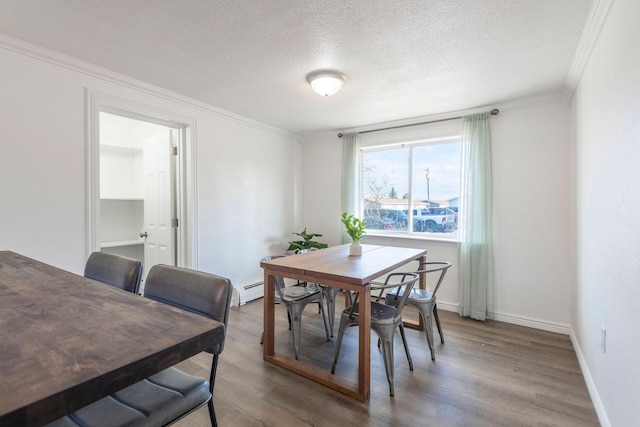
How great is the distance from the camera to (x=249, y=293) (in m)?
3.80

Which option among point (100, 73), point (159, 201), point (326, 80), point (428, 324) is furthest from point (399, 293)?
point (100, 73)

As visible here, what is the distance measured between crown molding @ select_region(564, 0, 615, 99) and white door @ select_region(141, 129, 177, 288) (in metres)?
3.65

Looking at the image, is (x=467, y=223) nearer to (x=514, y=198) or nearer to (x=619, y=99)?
(x=514, y=198)

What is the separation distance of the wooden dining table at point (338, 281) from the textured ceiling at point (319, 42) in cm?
155

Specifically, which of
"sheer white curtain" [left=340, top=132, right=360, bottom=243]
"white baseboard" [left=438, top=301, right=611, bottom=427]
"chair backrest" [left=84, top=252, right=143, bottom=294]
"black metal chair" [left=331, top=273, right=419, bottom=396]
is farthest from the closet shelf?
"white baseboard" [left=438, top=301, right=611, bottom=427]

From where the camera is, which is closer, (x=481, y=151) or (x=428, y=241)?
(x=481, y=151)

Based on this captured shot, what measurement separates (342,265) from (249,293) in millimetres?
1975

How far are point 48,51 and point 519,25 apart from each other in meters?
3.20

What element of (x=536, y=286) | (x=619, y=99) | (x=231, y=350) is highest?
(x=619, y=99)

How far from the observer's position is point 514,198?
3137mm

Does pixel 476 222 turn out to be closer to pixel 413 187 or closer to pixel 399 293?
pixel 413 187

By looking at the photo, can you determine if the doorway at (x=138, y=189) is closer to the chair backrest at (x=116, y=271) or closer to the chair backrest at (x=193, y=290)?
the chair backrest at (x=116, y=271)

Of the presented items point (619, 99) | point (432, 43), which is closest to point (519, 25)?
point (432, 43)

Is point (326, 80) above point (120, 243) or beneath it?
above
